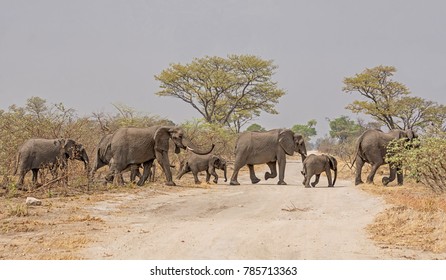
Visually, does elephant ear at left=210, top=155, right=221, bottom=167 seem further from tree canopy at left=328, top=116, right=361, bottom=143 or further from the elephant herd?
tree canopy at left=328, top=116, right=361, bottom=143

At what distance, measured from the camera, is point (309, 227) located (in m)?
10.1

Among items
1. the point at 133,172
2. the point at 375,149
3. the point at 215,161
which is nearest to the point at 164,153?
the point at 133,172

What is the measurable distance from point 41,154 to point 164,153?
14.7ft

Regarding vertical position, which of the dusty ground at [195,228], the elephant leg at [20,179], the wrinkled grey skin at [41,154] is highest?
the wrinkled grey skin at [41,154]

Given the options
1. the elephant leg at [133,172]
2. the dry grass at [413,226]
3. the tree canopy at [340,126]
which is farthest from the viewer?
the tree canopy at [340,126]

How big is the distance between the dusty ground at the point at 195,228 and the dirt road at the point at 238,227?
0.05 ft

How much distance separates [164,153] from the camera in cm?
1991

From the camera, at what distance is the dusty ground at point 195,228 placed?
8.03 meters

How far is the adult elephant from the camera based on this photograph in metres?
19.2

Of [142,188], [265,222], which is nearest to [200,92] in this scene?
[142,188]

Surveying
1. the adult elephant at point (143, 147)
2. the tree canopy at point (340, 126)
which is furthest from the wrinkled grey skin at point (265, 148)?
the tree canopy at point (340, 126)

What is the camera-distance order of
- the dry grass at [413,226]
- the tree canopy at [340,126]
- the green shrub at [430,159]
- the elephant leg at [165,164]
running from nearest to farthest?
the dry grass at [413,226], the green shrub at [430,159], the elephant leg at [165,164], the tree canopy at [340,126]

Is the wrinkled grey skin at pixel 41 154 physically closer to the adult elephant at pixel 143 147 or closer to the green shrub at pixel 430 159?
the adult elephant at pixel 143 147

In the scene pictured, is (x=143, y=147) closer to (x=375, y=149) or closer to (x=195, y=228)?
(x=375, y=149)
